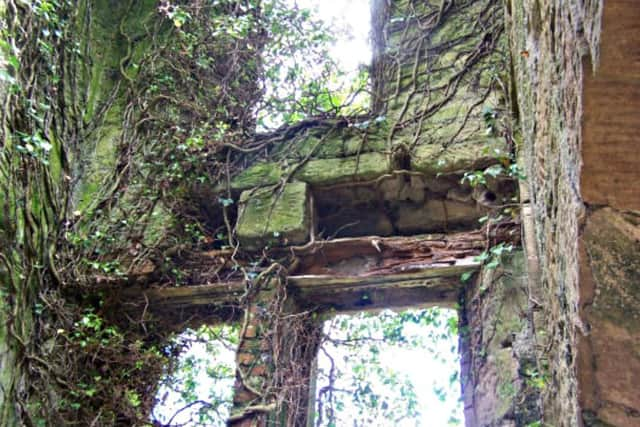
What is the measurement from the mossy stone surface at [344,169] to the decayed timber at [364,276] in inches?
14.2

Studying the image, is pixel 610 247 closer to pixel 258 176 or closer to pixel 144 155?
pixel 258 176

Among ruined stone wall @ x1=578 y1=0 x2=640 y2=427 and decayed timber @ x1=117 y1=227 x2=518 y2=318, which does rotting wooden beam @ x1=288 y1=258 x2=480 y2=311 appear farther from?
ruined stone wall @ x1=578 y1=0 x2=640 y2=427

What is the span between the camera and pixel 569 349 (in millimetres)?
1670

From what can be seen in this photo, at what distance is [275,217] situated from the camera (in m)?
3.62

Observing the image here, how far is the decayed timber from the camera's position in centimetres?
336

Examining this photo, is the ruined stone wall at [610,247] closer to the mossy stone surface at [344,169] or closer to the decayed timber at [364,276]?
the decayed timber at [364,276]

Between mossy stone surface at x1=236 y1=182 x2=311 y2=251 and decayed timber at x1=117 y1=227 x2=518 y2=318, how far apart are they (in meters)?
0.08

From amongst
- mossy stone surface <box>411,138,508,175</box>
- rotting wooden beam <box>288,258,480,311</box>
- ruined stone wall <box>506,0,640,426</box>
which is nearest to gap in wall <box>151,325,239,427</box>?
rotting wooden beam <box>288,258,480,311</box>

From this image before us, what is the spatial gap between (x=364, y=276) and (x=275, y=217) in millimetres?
598

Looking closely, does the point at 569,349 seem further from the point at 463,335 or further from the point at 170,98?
the point at 170,98

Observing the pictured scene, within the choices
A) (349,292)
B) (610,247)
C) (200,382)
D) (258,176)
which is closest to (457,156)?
(349,292)

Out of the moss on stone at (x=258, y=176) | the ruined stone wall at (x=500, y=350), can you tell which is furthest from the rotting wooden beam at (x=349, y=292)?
the moss on stone at (x=258, y=176)

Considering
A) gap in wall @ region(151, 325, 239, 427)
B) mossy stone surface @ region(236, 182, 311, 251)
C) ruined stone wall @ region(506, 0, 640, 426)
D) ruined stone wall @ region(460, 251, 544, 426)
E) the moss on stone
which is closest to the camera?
ruined stone wall @ region(506, 0, 640, 426)

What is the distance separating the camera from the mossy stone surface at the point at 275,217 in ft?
11.7
